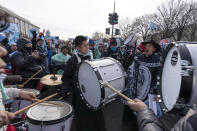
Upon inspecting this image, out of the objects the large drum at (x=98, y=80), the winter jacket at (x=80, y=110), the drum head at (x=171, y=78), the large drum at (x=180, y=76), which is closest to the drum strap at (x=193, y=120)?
the large drum at (x=180, y=76)

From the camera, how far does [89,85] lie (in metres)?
2.28

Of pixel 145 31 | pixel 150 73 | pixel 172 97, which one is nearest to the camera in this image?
pixel 172 97

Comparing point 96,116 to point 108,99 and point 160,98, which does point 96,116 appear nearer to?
point 108,99

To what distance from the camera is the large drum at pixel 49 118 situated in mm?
1831

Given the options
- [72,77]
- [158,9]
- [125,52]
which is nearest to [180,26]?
[158,9]

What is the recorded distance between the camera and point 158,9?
78.8ft

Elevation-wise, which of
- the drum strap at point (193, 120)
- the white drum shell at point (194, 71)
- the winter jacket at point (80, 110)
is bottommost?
the winter jacket at point (80, 110)

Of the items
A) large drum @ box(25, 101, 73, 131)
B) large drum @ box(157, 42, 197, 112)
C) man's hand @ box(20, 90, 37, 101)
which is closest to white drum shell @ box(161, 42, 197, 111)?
large drum @ box(157, 42, 197, 112)

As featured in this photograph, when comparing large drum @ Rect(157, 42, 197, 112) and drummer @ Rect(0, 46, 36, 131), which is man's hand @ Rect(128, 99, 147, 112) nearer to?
large drum @ Rect(157, 42, 197, 112)

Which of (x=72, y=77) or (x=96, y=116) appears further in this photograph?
(x=72, y=77)

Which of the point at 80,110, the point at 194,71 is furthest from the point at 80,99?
the point at 194,71

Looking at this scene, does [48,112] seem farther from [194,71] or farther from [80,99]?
[194,71]

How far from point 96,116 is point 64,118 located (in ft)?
2.67

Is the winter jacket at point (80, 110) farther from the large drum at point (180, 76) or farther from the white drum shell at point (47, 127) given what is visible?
the large drum at point (180, 76)
